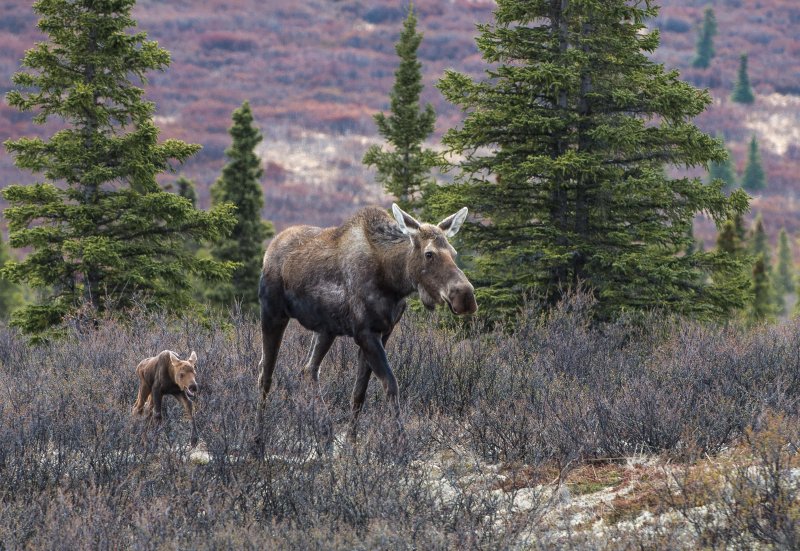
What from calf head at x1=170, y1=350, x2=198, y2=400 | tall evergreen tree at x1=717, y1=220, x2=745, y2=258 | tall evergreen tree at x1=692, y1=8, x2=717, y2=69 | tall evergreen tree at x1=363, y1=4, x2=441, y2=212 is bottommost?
tall evergreen tree at x1=692, y1=8, x2=717, y2=69

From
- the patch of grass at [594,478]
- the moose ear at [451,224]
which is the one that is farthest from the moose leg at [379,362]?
the patch of grass at [594,478]

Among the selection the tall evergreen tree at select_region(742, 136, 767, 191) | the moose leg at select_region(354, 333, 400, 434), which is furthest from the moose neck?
the tall evergreen tree at select_region(742, 136, 767, 191)

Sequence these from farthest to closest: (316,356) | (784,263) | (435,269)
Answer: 1. (784,263)
2. (316,356)
3. (435,269)

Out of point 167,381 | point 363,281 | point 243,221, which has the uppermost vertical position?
point 363,281

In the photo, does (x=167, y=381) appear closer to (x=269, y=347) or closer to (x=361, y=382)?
(x=269, y=347)

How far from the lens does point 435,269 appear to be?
25.0 feet

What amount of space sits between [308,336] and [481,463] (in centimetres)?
573

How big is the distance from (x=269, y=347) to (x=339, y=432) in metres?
1.16

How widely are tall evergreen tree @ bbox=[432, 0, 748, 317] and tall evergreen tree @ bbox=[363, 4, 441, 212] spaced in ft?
26.3

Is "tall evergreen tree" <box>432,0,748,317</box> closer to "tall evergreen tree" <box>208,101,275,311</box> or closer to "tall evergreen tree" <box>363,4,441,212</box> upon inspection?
"tall evergreen tree" <box>363,4,441,212</box>

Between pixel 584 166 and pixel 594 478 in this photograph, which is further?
pixel 584 166

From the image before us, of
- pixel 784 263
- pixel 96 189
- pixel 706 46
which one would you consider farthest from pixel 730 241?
pixel 706 46

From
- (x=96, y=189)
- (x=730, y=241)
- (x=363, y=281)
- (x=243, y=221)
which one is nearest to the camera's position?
(x=363, y=281)

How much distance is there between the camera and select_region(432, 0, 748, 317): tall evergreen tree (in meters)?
14.9
